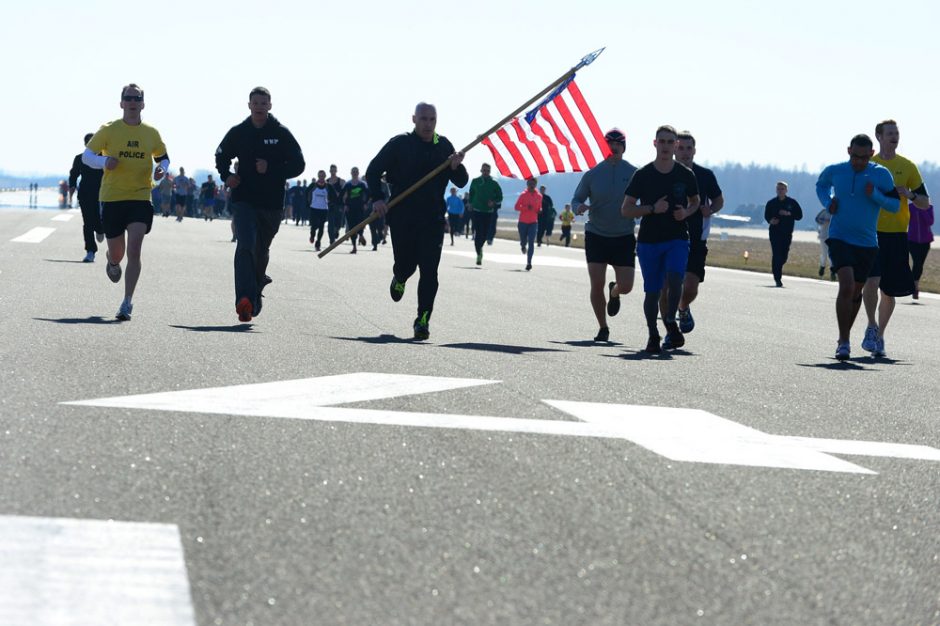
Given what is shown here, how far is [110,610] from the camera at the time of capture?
3514mm

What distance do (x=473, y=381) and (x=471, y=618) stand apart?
4.83 m

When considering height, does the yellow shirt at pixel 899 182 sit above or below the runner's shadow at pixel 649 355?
above

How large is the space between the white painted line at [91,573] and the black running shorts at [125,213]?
329 inches

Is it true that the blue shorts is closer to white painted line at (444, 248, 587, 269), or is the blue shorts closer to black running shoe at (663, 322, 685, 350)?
black running shoe at (663, 322, 685, 350)

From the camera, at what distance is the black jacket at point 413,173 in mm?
12039

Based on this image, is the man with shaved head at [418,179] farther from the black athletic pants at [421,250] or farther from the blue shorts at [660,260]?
the blue shorts at [660,260]

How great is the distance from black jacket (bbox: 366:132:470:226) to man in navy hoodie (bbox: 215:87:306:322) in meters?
0.84

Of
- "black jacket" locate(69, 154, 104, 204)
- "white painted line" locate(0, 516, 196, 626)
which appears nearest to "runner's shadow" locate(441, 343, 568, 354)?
"white painted line" locate(0, 516, 196, 626)

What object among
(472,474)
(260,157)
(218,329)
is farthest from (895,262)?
(472,474)

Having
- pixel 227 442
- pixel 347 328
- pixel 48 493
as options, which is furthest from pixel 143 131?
pixel 48 493

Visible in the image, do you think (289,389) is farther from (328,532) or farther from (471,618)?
(471,618)

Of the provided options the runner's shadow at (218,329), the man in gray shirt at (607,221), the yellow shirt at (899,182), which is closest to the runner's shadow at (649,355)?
the man in gray shirt at (607,221)

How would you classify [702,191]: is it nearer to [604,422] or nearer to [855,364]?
[855,364]

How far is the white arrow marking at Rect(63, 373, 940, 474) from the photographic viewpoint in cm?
628
